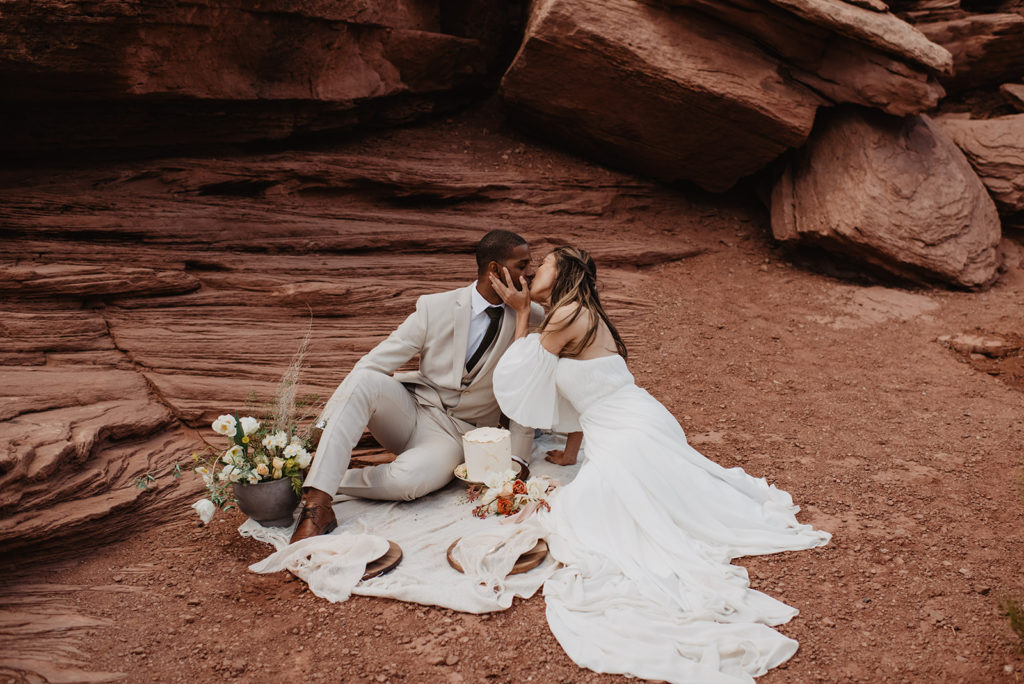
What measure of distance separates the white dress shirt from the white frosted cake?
718 mm

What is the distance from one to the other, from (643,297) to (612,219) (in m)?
1.64

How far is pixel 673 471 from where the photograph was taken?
4.38m

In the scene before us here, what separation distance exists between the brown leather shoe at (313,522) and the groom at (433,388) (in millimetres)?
120

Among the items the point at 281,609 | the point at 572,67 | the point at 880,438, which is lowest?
the point at 281,609

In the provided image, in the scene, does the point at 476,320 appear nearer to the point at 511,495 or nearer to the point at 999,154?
the point at 511,495

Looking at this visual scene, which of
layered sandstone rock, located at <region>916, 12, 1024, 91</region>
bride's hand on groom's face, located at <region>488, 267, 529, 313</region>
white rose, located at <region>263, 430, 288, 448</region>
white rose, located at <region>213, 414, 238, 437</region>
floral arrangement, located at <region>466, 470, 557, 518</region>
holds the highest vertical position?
layered sandstone rock, located at <region>916, 12, 1024, 91</region>

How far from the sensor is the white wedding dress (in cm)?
343

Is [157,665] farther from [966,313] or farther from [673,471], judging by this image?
[966,313]

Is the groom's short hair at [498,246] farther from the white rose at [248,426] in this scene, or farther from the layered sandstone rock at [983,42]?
the layered sandstone rock at [983,42]

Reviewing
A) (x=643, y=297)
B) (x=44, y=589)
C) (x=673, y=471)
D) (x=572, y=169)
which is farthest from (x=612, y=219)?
(x=44, y=589)

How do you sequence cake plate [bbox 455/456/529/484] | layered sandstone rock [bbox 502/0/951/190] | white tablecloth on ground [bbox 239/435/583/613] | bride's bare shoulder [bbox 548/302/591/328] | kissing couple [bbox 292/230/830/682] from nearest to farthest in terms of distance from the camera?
kissing couple [bbox 292/230/830/682], white tablecloth on ground [bbox 239/435/583/613], bride's bare shoulder [bbox 548/302/591/328], cake plate [bbox 455/456/529/484], layered sandstone rock [bbox 502/0/951/190]

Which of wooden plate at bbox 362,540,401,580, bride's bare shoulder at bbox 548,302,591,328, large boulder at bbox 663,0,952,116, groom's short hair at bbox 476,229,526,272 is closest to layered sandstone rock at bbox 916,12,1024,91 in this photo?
large boulder at bbox 663,0,952,116

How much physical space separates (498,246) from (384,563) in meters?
2.23

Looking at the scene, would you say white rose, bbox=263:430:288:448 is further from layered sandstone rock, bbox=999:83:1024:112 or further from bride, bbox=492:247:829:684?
layered sandstone rock, bbox=999:83:1024:112
